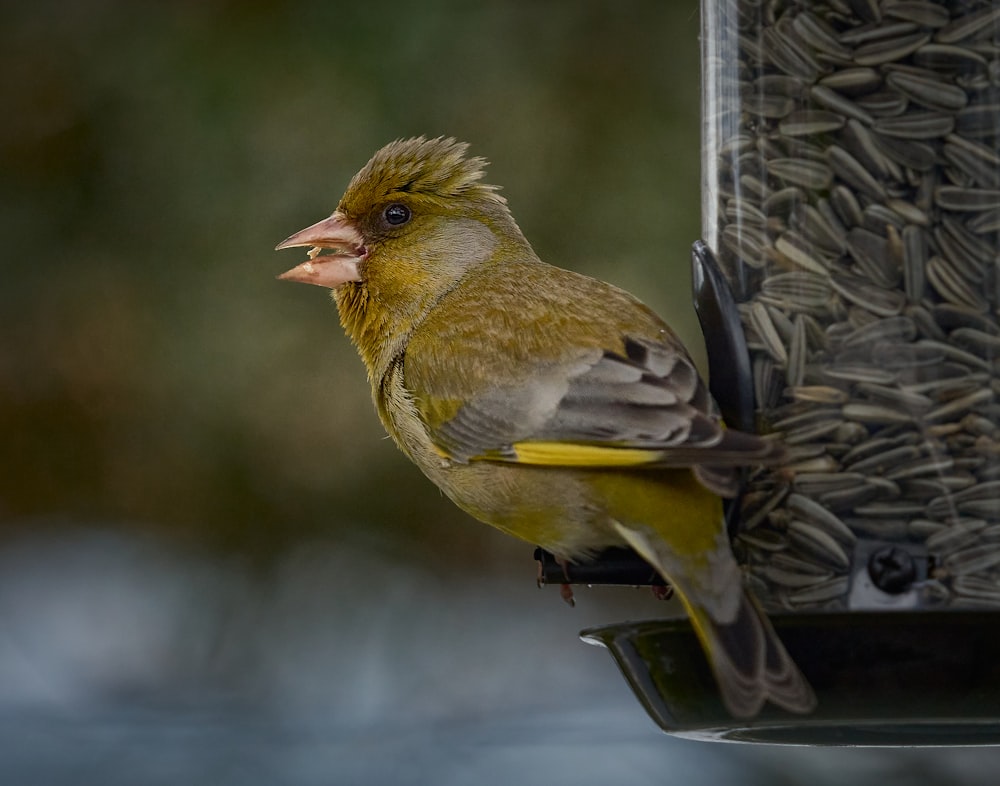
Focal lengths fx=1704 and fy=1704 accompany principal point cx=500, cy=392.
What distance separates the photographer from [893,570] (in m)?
3.38

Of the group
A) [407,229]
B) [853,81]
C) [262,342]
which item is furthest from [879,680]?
[262,342]

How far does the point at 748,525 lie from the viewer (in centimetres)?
364

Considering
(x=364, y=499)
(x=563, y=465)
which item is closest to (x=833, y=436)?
(x=563, y=465)

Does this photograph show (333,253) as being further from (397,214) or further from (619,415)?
(619,415)

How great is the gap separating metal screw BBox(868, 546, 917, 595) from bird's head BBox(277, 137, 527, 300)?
130 centimetres

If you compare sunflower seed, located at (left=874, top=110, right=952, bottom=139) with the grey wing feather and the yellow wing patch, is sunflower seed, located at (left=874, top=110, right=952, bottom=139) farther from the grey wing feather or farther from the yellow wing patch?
the yellow wing patch

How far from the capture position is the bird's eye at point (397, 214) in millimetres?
4215

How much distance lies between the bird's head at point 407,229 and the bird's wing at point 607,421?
0.49m

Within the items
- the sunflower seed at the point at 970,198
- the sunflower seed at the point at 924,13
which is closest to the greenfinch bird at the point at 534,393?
the sunflower seed at the point at 970,198

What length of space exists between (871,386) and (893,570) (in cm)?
38

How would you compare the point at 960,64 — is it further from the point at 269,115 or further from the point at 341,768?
the point at 269,115

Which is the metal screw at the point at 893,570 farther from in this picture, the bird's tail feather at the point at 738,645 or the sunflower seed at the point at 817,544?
the bird's tail feather at the point at 738,645

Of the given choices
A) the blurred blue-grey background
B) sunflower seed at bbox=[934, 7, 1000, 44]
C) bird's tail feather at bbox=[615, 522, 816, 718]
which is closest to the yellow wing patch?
bird's tail feather at bbox=[615, 522, 816, 718]

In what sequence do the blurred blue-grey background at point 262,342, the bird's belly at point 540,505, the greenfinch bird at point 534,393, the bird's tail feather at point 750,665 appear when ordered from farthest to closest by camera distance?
1. the blurred blue-grey background at point 262,342
2. the bird's belly at point 540,505
3. the greenfinch bird at point 534,393
4. the bird's tail feather at point 750,665
